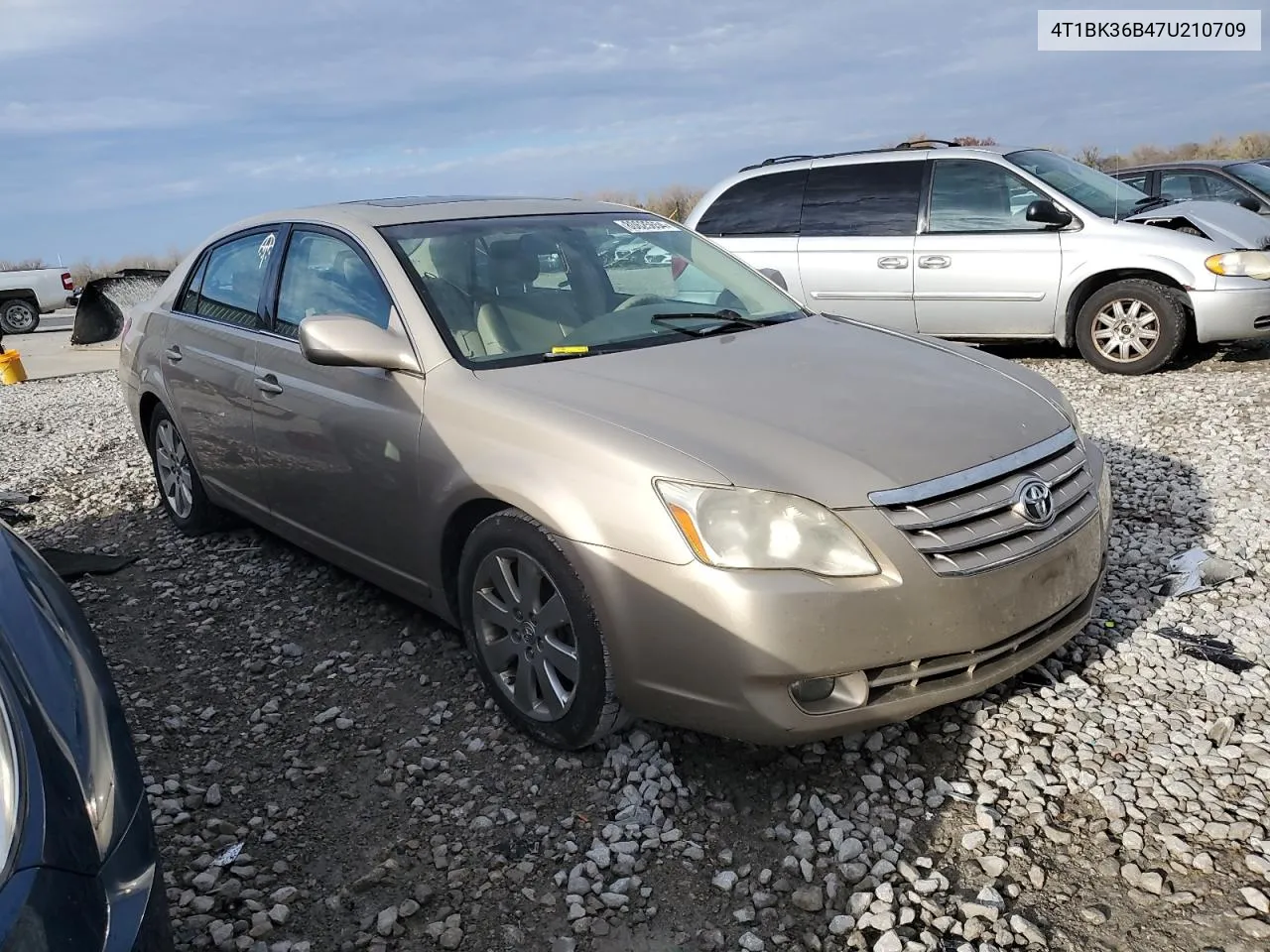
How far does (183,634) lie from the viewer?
4371 millimetres

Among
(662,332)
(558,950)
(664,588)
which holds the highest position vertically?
(662,332)

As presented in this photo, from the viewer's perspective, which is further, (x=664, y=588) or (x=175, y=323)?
(x=175, y=323)

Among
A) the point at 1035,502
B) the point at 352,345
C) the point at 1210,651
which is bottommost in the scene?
the point at 1210,651

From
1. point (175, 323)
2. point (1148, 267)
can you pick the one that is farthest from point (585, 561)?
point (1148, 267)

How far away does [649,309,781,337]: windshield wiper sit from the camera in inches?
149

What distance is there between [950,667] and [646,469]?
979 mm

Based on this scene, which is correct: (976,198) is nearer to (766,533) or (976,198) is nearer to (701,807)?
(766,533)

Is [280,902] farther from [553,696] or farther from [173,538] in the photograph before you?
[173,538]

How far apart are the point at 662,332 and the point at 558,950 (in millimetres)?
2127

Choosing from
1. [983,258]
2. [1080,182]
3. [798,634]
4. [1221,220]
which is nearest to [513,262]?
[798,634]

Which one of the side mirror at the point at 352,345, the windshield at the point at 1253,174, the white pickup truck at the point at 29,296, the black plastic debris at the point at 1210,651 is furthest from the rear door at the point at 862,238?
the white pickup truck at the point at 29,296

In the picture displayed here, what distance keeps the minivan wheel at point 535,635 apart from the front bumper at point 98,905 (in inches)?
50.3

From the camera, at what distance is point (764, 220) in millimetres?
9008

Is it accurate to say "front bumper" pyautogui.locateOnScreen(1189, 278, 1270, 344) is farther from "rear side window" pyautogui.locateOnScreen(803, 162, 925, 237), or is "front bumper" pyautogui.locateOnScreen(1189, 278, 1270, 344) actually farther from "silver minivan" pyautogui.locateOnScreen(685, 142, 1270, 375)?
"rear side window" pyautogui.locateOnScreen(803, 162, 925, 237)
